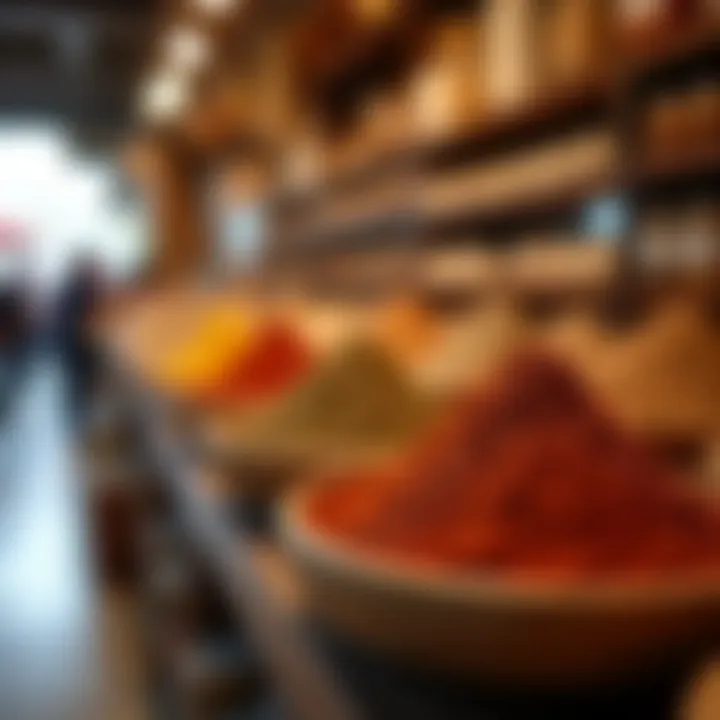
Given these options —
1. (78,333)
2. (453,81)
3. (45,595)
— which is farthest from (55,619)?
(78,333)

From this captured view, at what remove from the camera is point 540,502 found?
2.24 ft

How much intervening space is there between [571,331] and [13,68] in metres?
9.94

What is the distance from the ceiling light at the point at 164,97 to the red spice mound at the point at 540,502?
6.38 metres

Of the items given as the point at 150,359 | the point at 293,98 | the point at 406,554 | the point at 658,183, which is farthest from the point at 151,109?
the point at 406,554

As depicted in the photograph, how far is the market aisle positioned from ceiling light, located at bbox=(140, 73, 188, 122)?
2396 mm

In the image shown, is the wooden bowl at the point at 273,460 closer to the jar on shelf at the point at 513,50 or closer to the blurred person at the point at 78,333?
the jar on shelf at the point at 513,50

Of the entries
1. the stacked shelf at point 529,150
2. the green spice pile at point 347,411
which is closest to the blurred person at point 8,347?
the stacked shelf at point 529,150

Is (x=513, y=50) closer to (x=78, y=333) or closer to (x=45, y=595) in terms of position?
(x=45, y=595)

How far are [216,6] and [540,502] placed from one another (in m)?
4.04

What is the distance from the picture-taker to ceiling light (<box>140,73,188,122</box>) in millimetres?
7398

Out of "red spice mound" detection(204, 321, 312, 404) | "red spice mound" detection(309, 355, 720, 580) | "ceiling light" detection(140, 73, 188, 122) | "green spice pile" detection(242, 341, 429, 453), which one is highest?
"ceiling light" detection(140, 73, 188, 122)

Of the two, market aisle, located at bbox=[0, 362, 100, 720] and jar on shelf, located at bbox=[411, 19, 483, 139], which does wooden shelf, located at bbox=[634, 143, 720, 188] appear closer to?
jar on shelf, located at bbox=[411, 19, 483, 139]

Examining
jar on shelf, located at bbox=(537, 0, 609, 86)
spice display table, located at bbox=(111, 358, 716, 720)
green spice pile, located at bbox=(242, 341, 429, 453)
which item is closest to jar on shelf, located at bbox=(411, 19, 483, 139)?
jar on shelf, located at bbox=(537, 0, 609, 86)

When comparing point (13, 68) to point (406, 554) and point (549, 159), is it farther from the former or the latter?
point (406, 554)
